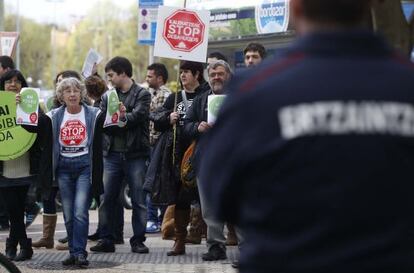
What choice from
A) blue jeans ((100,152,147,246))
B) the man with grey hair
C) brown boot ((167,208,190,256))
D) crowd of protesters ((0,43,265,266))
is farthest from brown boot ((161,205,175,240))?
the man with grey hair

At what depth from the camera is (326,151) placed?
256cm

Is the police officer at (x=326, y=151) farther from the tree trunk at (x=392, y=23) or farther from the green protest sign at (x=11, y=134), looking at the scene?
the green protest sign at (x=11, y=134)

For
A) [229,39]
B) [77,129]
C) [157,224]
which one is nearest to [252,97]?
[77,129]

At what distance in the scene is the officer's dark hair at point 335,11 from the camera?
262cm

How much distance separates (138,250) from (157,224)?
2.56m

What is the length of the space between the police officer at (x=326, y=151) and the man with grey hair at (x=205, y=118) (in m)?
6.27

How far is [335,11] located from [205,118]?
21.5 ft

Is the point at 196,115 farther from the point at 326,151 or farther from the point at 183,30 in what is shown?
the point at 326,151

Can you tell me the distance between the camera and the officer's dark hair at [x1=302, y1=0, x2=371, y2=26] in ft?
8.59

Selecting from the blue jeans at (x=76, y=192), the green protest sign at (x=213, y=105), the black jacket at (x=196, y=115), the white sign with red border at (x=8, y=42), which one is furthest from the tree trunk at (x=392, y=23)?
the white sign with red border at (x=8, y=42)

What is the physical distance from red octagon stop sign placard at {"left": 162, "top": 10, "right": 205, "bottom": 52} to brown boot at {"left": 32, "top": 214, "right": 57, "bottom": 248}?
229 cm

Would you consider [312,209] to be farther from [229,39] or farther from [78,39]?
[78,39]

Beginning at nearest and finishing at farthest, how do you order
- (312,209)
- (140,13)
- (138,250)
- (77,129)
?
(312,209), (77,129), (138,250), (140,13)

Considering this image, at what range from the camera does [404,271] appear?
8.51 ft
